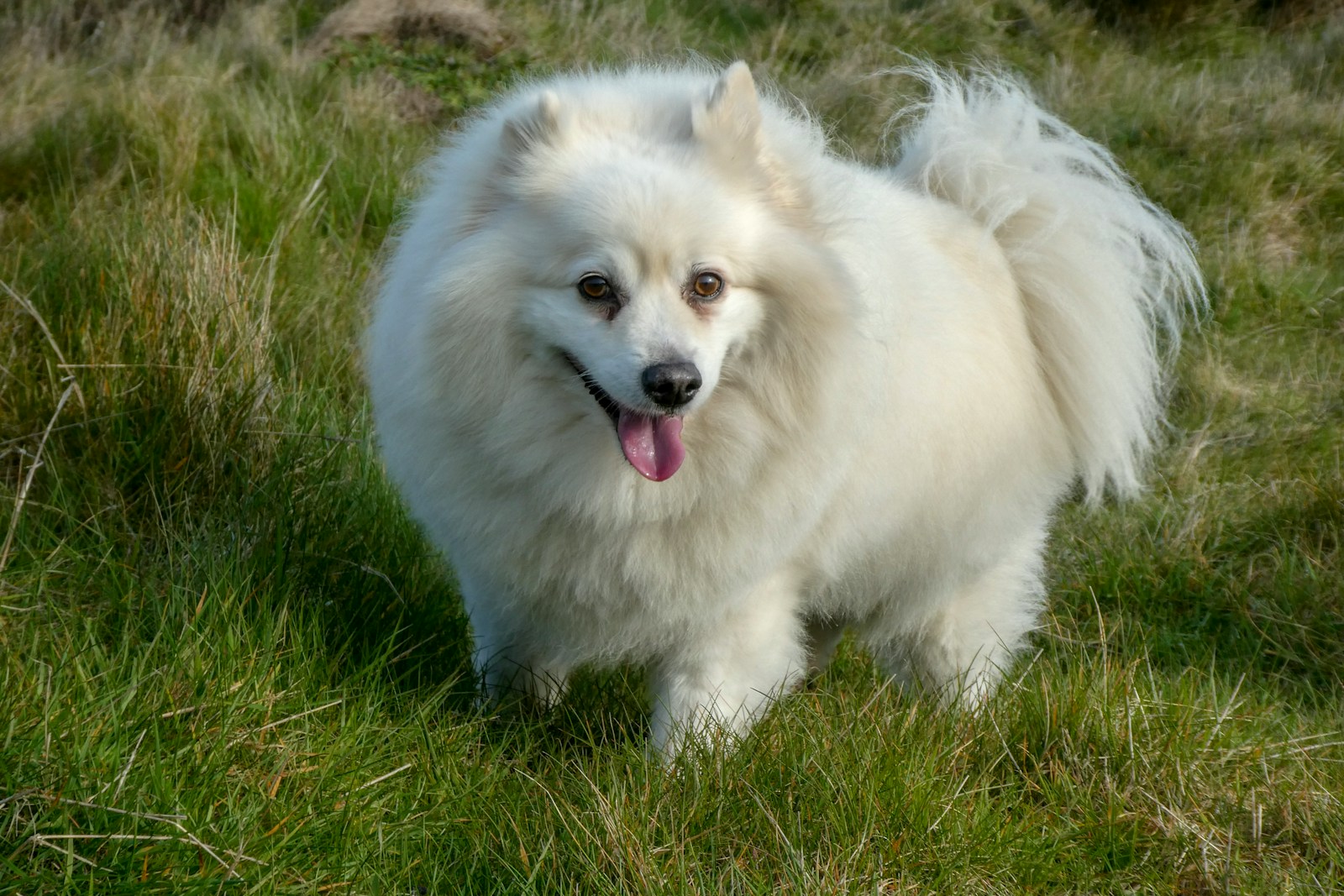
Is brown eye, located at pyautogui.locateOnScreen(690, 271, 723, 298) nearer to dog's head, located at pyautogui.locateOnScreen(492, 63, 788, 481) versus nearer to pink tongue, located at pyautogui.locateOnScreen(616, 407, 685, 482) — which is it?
dog's head, located at pyautogui.locateOnScreen(492, 63, 788, 481)

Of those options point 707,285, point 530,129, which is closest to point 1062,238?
point 707,285

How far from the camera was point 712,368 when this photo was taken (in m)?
2.80

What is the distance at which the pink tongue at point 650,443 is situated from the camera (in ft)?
9.37

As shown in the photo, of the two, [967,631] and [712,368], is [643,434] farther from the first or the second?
[967,631]

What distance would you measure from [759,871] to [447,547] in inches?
44.5

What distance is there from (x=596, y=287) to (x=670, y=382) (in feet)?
1.05

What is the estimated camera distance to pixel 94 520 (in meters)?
3.42

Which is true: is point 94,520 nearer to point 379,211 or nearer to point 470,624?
point 470,624

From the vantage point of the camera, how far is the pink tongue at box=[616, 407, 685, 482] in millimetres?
2857

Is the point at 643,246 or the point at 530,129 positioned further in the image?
the point at 530,129

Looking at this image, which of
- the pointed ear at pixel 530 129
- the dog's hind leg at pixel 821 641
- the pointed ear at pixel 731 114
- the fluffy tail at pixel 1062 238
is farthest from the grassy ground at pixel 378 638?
the pointed ear at pixel 731 114

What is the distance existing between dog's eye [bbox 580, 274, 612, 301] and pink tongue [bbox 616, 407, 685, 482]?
0.26 m

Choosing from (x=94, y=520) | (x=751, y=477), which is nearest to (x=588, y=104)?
(x=751, y=477)

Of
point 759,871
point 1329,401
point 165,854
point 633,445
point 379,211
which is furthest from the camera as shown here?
point 379,211
